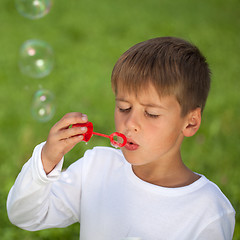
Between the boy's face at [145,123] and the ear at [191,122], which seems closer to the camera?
the boy's face at [145,123]

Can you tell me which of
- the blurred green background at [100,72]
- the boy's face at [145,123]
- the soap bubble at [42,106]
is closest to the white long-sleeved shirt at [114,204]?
the boy's face at [145,123]

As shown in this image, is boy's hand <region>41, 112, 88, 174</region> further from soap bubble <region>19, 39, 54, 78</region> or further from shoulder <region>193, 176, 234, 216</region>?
soap bubble <region>19, 39, 54, 78</region>

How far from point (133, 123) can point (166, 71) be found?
236 mm

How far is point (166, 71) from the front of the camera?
1.51 meters

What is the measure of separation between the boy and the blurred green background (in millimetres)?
848

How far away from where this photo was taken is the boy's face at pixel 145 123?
1.45 m

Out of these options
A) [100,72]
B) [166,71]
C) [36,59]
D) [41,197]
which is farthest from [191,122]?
[100,72]

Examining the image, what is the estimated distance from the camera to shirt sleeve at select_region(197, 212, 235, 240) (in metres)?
1.42

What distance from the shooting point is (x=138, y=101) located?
1.47m

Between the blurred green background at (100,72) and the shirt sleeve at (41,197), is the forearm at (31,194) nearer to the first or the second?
the shirt sleeve at (41,197)

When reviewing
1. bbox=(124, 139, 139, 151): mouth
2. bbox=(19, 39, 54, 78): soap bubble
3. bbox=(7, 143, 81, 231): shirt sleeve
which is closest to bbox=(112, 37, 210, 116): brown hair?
bbox=(124, 139, 139, 151): mouth

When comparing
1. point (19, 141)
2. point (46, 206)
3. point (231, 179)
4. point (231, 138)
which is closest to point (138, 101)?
point (46, 206)

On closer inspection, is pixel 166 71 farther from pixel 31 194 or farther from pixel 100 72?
pixel 100 72

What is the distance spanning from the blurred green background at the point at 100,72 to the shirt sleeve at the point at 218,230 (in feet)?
3.23
